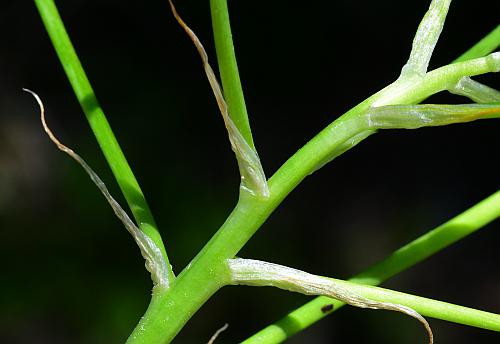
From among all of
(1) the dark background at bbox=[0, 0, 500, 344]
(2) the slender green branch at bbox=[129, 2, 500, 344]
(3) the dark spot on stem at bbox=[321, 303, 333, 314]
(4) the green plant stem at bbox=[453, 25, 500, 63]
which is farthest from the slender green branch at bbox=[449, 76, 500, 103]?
(1) the dark background at bbox=[0, 0, 500, 344]

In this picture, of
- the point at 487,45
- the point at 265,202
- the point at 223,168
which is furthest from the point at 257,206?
the point at 223,168

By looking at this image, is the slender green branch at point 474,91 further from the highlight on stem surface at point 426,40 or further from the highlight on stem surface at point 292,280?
the highlight on stem surface at point 292,280

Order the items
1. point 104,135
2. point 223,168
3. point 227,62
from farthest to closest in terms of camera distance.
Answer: point 223,168 → point 104,135 → point 227,62

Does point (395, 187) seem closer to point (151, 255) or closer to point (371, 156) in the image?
point (371, 156)

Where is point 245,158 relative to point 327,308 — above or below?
above

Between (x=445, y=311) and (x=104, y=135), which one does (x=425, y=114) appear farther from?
(x=104, y=135)

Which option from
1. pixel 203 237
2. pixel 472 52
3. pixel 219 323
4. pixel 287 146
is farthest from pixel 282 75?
pixel 472 52

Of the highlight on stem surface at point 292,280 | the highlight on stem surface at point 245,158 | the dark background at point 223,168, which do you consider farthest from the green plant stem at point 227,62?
the dark background at point 223,168
